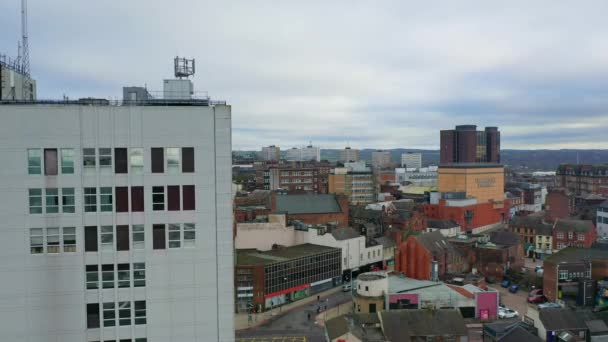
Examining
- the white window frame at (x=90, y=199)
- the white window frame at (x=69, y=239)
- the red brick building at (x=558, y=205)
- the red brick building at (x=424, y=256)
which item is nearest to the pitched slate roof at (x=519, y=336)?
the red brick building at (x=424, y=256)

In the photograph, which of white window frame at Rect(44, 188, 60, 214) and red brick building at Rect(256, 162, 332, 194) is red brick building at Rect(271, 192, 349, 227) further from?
white window frame at Rect(44, 188, 60, 214)

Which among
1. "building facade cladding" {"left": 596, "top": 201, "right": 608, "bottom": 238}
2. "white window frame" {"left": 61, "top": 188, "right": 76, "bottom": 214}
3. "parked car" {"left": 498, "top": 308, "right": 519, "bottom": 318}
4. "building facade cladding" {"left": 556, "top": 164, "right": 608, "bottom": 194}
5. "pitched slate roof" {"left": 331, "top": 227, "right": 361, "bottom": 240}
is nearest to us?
"white window frame" {"left": 61, "top": 188, "right": 76, "bottom": 214}

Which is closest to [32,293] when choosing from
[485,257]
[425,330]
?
[425,330]

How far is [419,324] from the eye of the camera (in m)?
52.8

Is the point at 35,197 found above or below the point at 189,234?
above

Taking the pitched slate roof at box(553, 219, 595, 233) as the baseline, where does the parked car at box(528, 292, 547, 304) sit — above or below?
below

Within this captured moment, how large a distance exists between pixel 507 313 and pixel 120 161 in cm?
5887

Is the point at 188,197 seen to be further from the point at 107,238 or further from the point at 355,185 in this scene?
the point at 355,185

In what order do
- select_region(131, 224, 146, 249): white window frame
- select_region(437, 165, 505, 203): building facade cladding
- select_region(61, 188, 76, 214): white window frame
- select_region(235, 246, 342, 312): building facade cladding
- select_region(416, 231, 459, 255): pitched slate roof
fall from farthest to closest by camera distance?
1. select_region(437, 165, 505, 203): building facade cladding
2. select_region(416, 231, 459, 255): pitched slate roof
3. select_region(235, 246, 342, 312): building facade cladding
4. select_region(131, 224, 146, 249): white window frame
5. select_region(61, 188, 76, 214): white window frame

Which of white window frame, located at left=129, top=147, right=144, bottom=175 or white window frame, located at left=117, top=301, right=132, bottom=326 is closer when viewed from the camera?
white window frame, located at left=129, top=147, right=144, bottom=175

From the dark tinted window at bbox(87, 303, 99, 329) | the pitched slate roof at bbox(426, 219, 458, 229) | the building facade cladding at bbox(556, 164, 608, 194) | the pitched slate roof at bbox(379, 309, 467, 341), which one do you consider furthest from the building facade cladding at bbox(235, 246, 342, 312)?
the building facade cladding at bbox(556, 164, 608, 194)

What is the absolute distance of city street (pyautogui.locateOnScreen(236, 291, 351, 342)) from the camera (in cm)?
6034

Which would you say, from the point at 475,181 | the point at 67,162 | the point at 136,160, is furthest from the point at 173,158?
the point at 475,181

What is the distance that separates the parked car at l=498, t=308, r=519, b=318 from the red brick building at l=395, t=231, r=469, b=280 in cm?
1265
